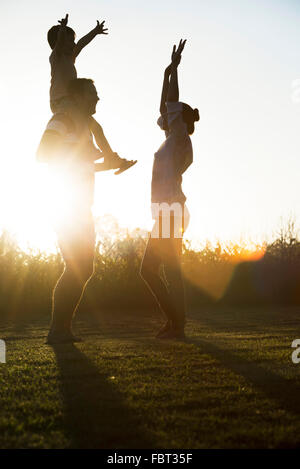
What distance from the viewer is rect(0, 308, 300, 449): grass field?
1778 millimetres

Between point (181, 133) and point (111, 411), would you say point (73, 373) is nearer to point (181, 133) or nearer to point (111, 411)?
point (111, 411)

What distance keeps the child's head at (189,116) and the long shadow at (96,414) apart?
2756 millimetres

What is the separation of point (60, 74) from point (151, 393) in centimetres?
330

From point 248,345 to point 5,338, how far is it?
2.21 meters

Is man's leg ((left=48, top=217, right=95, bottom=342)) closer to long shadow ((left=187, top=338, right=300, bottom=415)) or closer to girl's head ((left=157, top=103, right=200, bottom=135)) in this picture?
long shadow ((left=187, top=338, right=300, bottom=415))

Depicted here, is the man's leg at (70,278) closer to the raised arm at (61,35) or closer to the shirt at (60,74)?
Result: the shirt at (60,74)

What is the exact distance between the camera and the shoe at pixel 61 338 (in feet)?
13.6

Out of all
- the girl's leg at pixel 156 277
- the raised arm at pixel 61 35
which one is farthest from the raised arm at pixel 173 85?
the girl's leg at pixel 156 277

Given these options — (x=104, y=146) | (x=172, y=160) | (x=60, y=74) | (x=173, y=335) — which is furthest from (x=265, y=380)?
(x=60, y=74)

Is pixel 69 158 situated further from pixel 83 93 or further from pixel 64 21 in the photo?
pixel 64 21

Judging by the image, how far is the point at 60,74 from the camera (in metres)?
4.70

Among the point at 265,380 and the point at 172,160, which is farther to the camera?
the point at 172,160

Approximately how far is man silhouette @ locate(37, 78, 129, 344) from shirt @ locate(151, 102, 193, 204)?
627mm

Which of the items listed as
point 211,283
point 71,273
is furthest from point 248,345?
point 211,283
